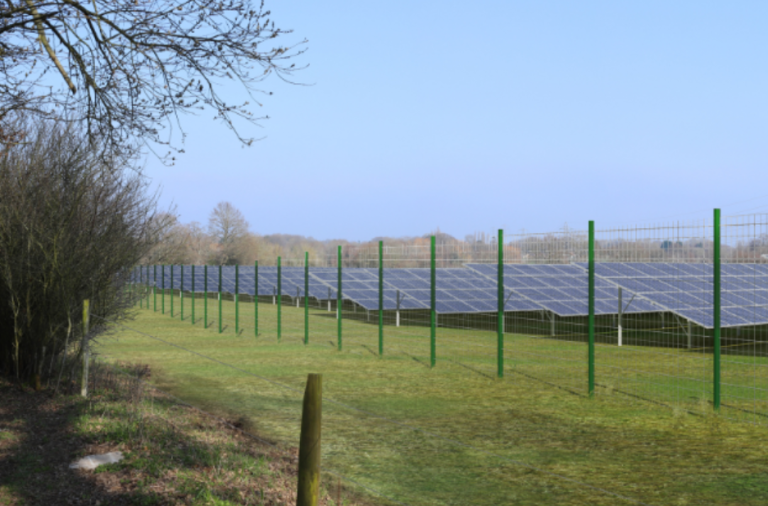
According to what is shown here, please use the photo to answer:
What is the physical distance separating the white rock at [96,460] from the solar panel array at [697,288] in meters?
11.7

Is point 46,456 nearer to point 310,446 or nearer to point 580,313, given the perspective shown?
point 310,446

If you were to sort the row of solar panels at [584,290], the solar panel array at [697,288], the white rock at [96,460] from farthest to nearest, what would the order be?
Result: the row of solar panels at [584,290]
the solar panel array at [697,288]
the white rock at [96,460]

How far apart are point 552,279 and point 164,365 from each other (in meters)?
11.1

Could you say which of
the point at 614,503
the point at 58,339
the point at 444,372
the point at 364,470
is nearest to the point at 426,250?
the point at 444,372

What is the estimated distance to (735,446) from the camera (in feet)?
24.7

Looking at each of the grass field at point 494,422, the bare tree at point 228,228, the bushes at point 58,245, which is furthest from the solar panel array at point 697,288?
the bare tree at point 228,228

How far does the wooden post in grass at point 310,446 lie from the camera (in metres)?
3.64

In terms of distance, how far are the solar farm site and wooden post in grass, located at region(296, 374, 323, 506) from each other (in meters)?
2.10

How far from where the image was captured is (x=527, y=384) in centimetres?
1166

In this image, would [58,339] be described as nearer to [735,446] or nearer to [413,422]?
[413,422]

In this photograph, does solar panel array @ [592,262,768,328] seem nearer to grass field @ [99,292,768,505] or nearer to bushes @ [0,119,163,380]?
grass field @ [99,292,768,505]

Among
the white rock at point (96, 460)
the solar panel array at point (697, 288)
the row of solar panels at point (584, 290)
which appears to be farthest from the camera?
the row of solar panels at point (584, 290)

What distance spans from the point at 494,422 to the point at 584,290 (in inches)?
470

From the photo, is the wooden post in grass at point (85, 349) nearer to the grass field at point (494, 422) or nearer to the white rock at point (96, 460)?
the grass field at point (494, 422)
